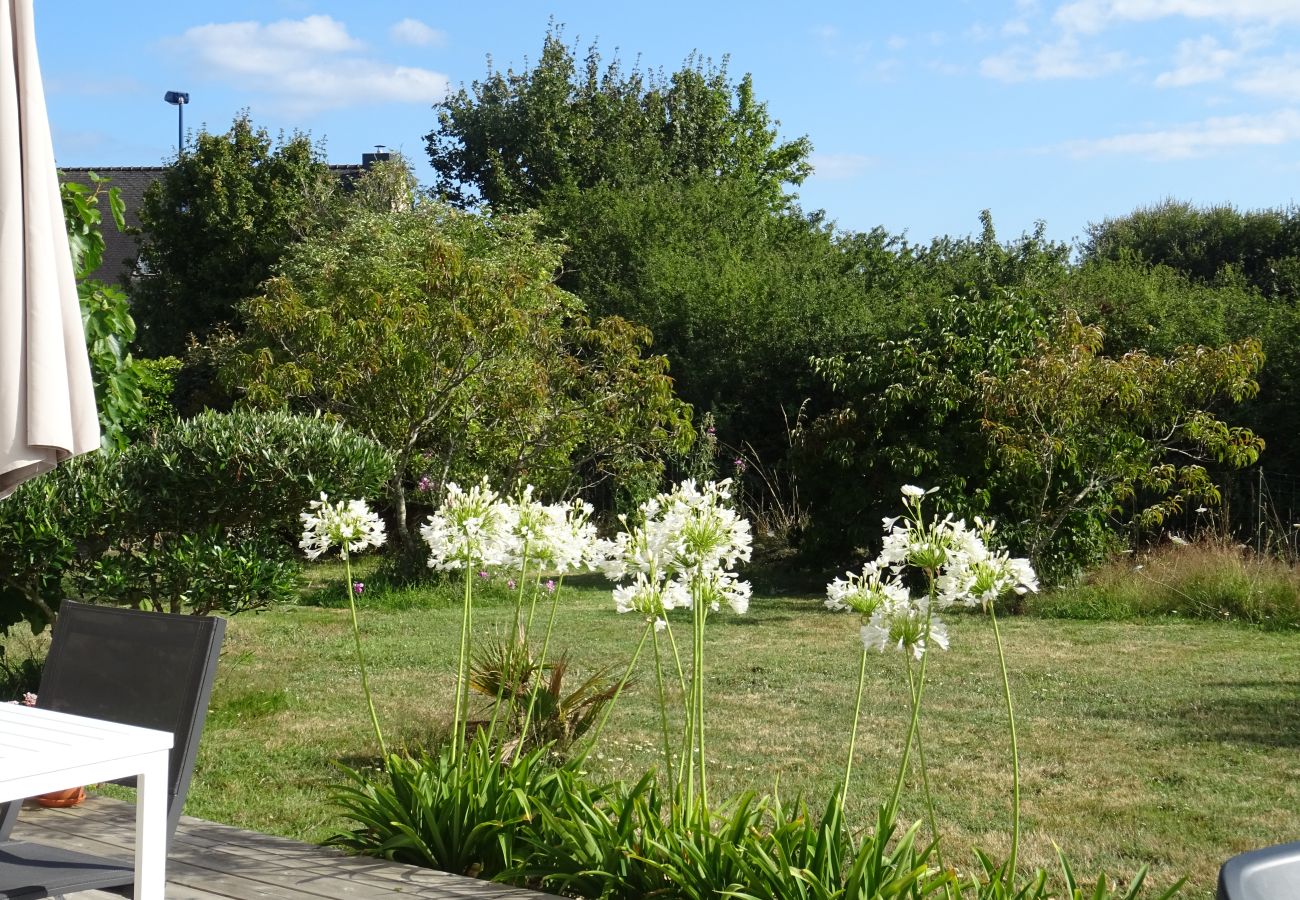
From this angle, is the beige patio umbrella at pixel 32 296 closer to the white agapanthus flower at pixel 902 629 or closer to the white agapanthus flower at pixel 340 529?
the white agapanthus flower at pixel 340 529

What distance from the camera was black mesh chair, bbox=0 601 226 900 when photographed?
2.82 metres

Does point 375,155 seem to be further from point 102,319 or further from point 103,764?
point 103,764

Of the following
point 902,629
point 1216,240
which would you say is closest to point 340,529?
point 902,629

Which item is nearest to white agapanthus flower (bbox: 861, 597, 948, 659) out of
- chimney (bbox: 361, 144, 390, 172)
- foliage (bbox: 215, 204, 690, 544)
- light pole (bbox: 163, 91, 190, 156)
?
foliage (bbox: 215, 204, 690, 544)

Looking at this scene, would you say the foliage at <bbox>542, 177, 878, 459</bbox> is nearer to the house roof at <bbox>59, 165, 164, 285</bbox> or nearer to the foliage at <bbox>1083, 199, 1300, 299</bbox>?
the foliage at <bbox>1083, 199, 1300, 299</bbox>

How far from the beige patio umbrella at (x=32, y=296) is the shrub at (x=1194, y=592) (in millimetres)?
10023

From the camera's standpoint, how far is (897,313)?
17.5 metres

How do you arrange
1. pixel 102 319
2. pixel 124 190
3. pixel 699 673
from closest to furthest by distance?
pixel 699 673, pixel 102 319, pixel 124 190

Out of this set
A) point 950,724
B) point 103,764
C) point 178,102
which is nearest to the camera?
point 103,764

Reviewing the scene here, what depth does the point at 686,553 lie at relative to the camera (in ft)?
12.1

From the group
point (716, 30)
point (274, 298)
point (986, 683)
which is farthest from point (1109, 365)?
point (716, 30)

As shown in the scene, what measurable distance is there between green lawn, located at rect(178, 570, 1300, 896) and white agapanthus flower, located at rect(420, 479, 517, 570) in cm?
163

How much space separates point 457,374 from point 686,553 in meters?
9.47

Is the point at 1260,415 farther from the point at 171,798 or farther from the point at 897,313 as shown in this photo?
the point at 171,798
